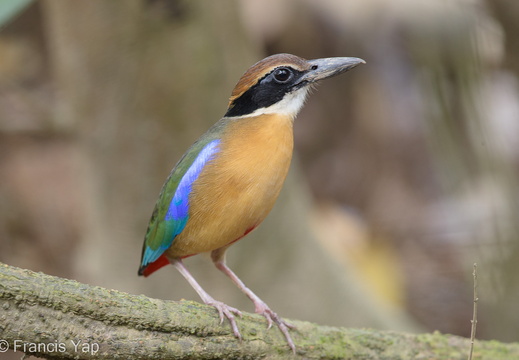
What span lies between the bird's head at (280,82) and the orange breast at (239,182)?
0.07 meters

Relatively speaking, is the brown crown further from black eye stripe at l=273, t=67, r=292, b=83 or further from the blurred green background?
the blurred green background

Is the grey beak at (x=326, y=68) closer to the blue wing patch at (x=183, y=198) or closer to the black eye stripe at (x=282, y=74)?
the black eye stripe at (x=282, y=74)

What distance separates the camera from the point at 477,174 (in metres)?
8.60

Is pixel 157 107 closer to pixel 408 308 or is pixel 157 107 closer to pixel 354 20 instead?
pixel 408 308

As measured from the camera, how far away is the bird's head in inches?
167

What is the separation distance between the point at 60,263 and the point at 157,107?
14.4 ft

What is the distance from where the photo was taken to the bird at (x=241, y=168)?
4.12 m

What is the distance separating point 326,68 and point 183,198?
104 centimetres

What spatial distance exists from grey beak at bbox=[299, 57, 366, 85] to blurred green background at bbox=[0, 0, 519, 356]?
1.53 meters

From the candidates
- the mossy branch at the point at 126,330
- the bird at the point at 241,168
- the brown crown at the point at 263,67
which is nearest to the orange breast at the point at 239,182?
the bird at the point at 241,168

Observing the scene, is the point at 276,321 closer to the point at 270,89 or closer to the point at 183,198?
the point at 183,198

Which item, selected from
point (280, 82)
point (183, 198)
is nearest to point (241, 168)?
point (183, 198)

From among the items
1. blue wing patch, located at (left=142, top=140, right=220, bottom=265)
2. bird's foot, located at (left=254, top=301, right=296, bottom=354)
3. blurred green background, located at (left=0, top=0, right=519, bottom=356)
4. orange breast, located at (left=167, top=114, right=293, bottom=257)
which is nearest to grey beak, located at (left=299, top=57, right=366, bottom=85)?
orange breast, located at (left=167, top=114, right=293, bottom=257)

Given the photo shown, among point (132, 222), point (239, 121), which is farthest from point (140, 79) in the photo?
point (239, 121)
